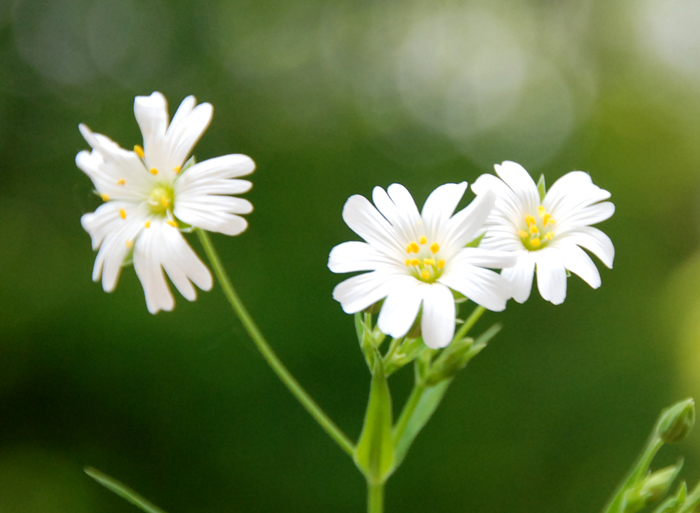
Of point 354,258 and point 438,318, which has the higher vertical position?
point 354,258

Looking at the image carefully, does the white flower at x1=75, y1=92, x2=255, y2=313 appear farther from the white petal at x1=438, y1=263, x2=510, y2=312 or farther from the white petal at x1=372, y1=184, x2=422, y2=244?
the white petal at x1=438, y1=263, x2=510, y2=312

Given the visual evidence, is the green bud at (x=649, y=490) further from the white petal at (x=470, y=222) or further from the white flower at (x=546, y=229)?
the white petal at (x=470, y=222)

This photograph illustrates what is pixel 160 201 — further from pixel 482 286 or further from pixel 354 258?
pixel 482 286

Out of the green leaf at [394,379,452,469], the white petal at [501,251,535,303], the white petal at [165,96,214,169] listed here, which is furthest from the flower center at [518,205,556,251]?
the white petal at [165,96,214,169]

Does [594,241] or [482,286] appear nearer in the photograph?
[482,286]

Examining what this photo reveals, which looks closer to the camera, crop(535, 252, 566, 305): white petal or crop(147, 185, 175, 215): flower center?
crop(535, 252, 566, 305): white petal

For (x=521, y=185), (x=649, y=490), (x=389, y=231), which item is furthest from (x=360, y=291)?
(x=649, y=490)
